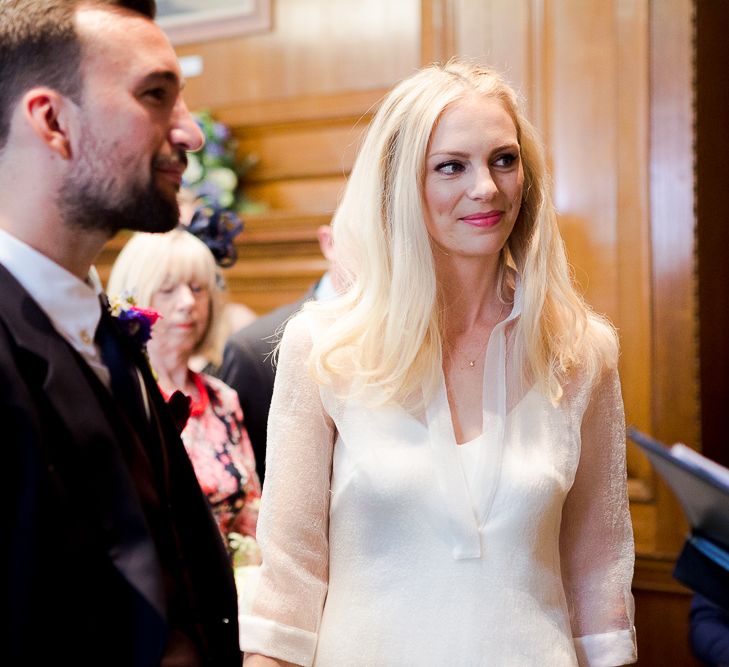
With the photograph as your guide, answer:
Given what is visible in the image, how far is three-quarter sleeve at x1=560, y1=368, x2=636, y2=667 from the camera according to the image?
1682 mm

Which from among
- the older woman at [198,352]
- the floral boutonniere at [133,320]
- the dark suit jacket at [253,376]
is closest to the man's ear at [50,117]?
the floral boutonniere at [133,320]

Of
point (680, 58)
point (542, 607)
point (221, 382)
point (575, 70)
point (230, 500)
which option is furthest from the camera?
point (575, 70)

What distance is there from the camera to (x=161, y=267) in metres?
2.86

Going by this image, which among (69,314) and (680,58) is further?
(680,58)

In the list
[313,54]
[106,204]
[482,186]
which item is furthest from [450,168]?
[313,54]

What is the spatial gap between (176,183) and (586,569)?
1.02 meters

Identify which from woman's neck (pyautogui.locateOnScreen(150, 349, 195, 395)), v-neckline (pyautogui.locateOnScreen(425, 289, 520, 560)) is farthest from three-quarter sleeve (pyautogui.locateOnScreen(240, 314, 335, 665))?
woman's neck (pyautogui.locateOnScreen(150, 349, 195, 395))

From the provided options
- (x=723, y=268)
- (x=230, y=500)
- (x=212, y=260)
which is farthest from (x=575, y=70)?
(x=230, y=500)

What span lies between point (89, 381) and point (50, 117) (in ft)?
1.01

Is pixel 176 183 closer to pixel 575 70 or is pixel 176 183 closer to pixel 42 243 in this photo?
pixel 42 243

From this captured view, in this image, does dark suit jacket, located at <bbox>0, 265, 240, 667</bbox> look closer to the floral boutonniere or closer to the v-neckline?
the floral boutonniere

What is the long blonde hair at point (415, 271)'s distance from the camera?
1680mm

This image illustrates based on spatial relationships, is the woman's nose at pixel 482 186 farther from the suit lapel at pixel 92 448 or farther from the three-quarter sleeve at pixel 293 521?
the suit lapel at pixel 92 448

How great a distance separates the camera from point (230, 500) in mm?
2533
